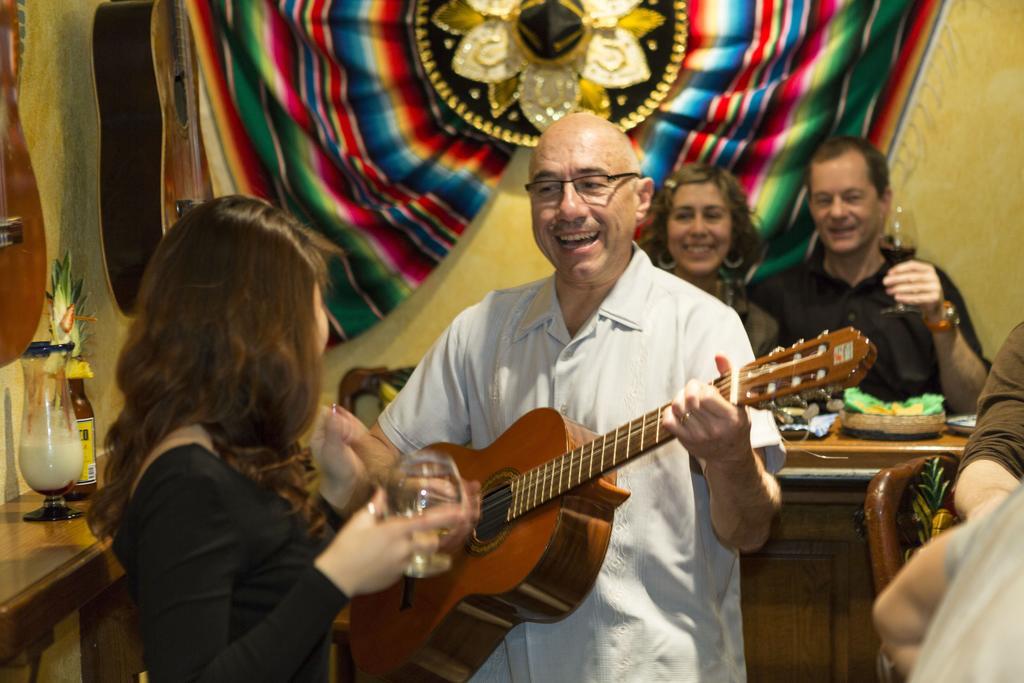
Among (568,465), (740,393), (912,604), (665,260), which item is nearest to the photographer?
(912,604)

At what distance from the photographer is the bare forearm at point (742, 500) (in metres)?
1.96

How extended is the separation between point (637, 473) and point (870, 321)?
1892 millimetres

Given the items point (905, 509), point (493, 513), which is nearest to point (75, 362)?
point (493, 513)

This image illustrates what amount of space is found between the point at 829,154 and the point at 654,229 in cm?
63

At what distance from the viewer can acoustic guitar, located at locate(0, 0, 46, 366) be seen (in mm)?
2266

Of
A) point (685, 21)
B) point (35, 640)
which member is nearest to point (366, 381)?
point (685, 21)

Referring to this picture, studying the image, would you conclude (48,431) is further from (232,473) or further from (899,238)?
(899,238)

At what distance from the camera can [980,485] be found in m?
1.96

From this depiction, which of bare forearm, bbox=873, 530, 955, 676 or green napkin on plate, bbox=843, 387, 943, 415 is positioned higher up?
bare forearm, bbox=873, 530, 955, 676

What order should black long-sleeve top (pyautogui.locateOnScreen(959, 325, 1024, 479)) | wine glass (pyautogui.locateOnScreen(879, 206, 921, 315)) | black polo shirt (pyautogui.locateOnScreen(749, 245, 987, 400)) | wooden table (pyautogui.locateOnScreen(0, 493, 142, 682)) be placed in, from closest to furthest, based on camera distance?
wooden table (pyautogui.locateOnScreen(0, 493, 142, 682)) < black long-sleeve top (pyautogui.locateOnScreen(959, 325, 1024, 479)) < wine glass (pyautogui.locateOnScreen(879, 206, 921, 315)) < black polo shirt (pyautogui.locateOnScreen(749, 245, 987, 400))

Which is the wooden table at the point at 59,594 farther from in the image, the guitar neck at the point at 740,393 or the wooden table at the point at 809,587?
the wooden table at the point at 809,587

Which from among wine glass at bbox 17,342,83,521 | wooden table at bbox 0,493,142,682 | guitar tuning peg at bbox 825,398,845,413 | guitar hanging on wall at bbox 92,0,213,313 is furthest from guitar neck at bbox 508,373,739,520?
guitar hanging on wall at bbox 92,0,213,313

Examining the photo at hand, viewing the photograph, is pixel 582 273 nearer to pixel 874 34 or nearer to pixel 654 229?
pixel 654 229

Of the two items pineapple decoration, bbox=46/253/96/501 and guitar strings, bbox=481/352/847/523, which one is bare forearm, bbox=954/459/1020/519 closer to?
guitar strings, bbox=481/352/847/523
